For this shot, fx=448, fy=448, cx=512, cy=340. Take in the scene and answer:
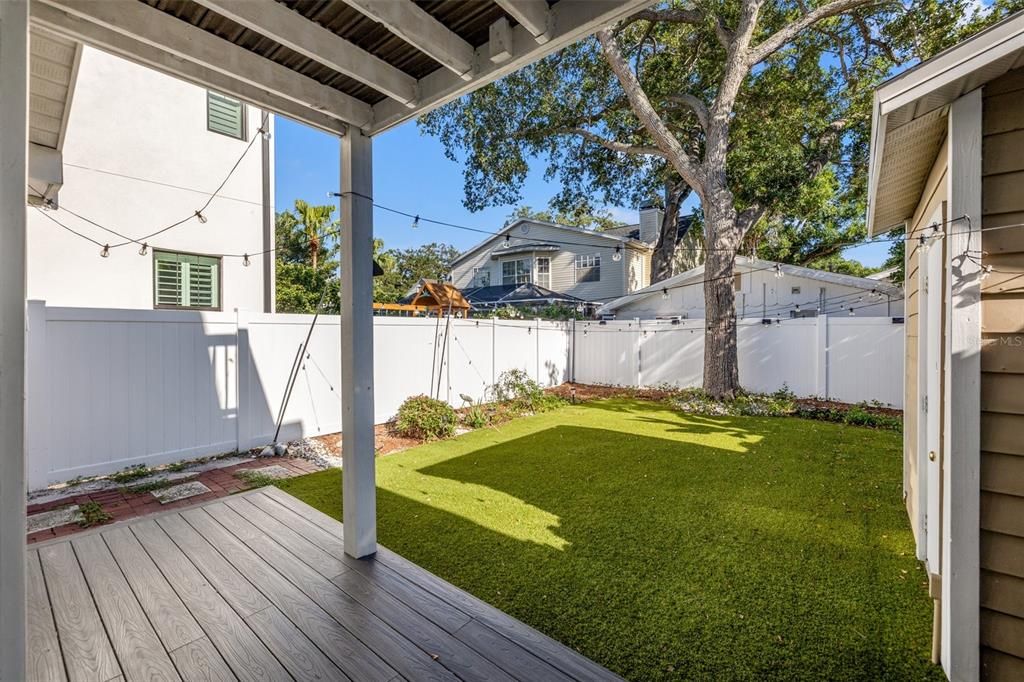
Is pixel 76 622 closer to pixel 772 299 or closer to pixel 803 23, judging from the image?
pixel 803 23

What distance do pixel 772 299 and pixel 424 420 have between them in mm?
9872

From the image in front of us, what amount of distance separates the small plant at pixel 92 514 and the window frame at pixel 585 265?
14264 millimetres

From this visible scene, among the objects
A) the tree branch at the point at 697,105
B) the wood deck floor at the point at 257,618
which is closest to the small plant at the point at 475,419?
the wood deck floor at the point at 257,618

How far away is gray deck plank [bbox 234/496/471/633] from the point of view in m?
2.15

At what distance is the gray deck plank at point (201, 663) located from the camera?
1.75 m

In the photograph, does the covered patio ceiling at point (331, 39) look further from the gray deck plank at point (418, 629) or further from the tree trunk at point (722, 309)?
the tree trunk at point (722, 309)

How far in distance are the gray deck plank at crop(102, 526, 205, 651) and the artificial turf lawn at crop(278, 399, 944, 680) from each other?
115 cm

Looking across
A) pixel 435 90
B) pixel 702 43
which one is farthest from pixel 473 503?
pixel 702 43

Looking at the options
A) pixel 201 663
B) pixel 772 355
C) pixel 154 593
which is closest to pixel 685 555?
pixel 201 663

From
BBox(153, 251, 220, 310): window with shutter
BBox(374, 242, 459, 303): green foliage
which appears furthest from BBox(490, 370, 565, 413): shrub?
BBox(374, 242, 459, 303): green foliage

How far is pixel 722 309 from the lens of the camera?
843 centimetres

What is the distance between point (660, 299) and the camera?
1245 cm

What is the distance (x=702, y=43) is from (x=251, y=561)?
12306mm

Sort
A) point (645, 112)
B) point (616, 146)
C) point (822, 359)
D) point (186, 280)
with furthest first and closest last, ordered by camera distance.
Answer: point (616, 146), point (645, 112), point (822, 359), point (186, 280)
